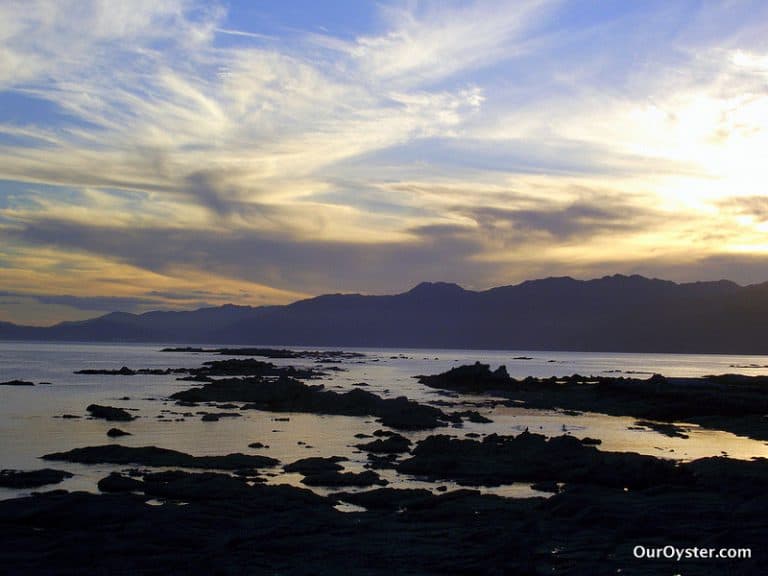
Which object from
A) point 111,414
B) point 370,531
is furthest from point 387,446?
point 111,414

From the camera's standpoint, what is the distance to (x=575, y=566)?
1836 centimetres

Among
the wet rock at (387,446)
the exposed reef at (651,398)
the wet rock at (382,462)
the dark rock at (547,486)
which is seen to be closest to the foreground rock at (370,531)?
the dark rock at (547,486)

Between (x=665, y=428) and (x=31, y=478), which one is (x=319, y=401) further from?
(x=31, y=478)

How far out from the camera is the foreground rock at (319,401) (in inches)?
2156

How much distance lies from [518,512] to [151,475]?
46.9ft

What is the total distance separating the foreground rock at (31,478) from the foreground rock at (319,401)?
2696 cm

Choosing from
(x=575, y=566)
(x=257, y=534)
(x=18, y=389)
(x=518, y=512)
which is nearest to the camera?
(x=575, y=566)

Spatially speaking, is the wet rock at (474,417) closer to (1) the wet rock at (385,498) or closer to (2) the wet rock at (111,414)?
(2) the wet rock at (111,414)

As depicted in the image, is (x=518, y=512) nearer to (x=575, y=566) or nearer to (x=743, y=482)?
(x=575, y=566)

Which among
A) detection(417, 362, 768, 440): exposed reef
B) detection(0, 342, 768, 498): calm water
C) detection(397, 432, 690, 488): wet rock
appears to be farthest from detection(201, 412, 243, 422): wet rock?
detection(417, 362, 768, 440): exposed reef

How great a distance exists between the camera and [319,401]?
64438mm

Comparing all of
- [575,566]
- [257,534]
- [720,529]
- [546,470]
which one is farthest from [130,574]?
[546,470]

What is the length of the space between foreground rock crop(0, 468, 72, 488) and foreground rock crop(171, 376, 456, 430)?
27.0 meters

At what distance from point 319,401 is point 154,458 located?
31528 mm
